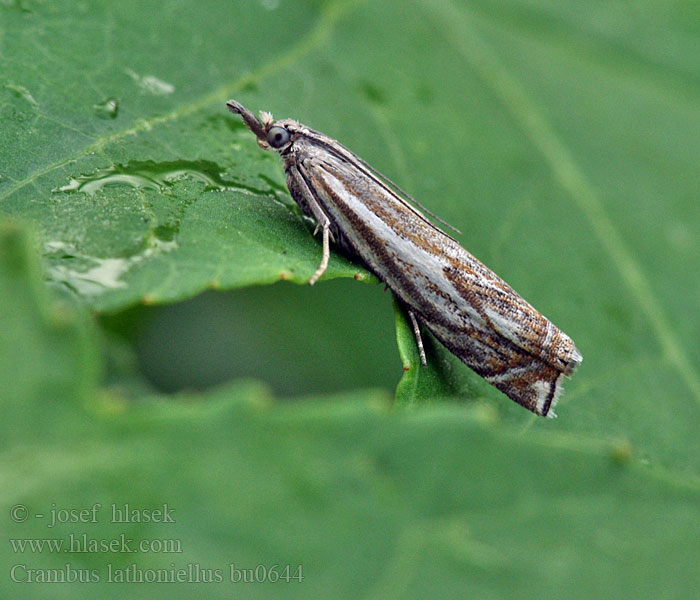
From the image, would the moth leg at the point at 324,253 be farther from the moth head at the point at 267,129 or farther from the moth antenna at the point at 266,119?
the moth antenna at the point at 266,119

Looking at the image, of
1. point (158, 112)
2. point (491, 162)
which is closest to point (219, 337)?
point (158, 112)

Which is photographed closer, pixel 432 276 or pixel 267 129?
pixel 432 276

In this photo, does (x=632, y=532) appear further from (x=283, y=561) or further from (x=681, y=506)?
(x=283, y=561)

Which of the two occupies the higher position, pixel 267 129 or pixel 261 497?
pixel 261 497

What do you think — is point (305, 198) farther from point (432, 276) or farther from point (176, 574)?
point (176, 574)

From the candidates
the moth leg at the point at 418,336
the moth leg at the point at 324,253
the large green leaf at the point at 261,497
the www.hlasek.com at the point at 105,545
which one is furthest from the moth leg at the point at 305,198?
the www.hlasek.com at the point at 105,545

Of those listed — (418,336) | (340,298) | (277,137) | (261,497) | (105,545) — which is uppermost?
(261,497)

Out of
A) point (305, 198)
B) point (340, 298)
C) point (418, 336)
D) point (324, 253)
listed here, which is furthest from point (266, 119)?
point (418, 336)
